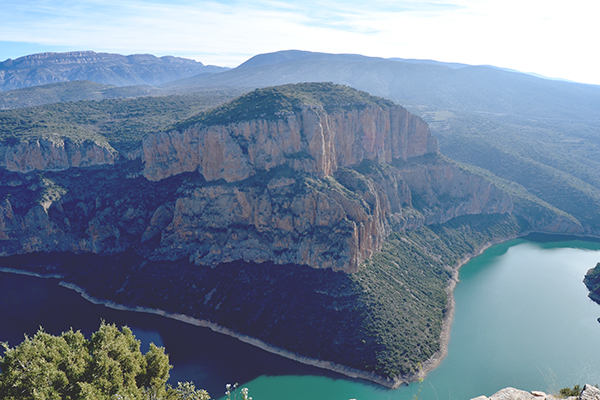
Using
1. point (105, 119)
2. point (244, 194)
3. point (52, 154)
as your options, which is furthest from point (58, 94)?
point (244, 194)

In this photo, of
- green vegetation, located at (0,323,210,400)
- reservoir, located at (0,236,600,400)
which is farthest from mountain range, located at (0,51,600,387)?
green vegetation, located at (0,323,210,400)

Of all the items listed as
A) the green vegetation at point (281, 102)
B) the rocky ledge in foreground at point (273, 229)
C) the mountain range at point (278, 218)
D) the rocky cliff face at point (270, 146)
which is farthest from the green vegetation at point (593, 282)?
the green vegetation at point (281, 102)

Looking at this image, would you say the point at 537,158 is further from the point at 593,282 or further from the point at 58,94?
the point at 58,94

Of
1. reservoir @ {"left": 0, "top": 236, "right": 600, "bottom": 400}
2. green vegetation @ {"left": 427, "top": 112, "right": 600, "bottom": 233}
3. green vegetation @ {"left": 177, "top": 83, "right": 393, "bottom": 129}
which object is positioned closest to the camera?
reservoir @ {"left": 0, "top": 236, "right": 600, "bottom": 400}

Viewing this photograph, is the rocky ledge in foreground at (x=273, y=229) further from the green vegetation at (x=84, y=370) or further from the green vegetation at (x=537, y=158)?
the green vegetation at (x=537, y=158)

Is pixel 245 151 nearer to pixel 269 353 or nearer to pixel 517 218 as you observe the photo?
pixel 269 353

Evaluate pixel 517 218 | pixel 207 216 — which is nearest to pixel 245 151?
pixel 207 216

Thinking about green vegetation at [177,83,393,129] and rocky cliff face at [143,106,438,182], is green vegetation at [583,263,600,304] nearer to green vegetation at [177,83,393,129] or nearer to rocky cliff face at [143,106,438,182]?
rocky cliff face at [143,106,438,182]
